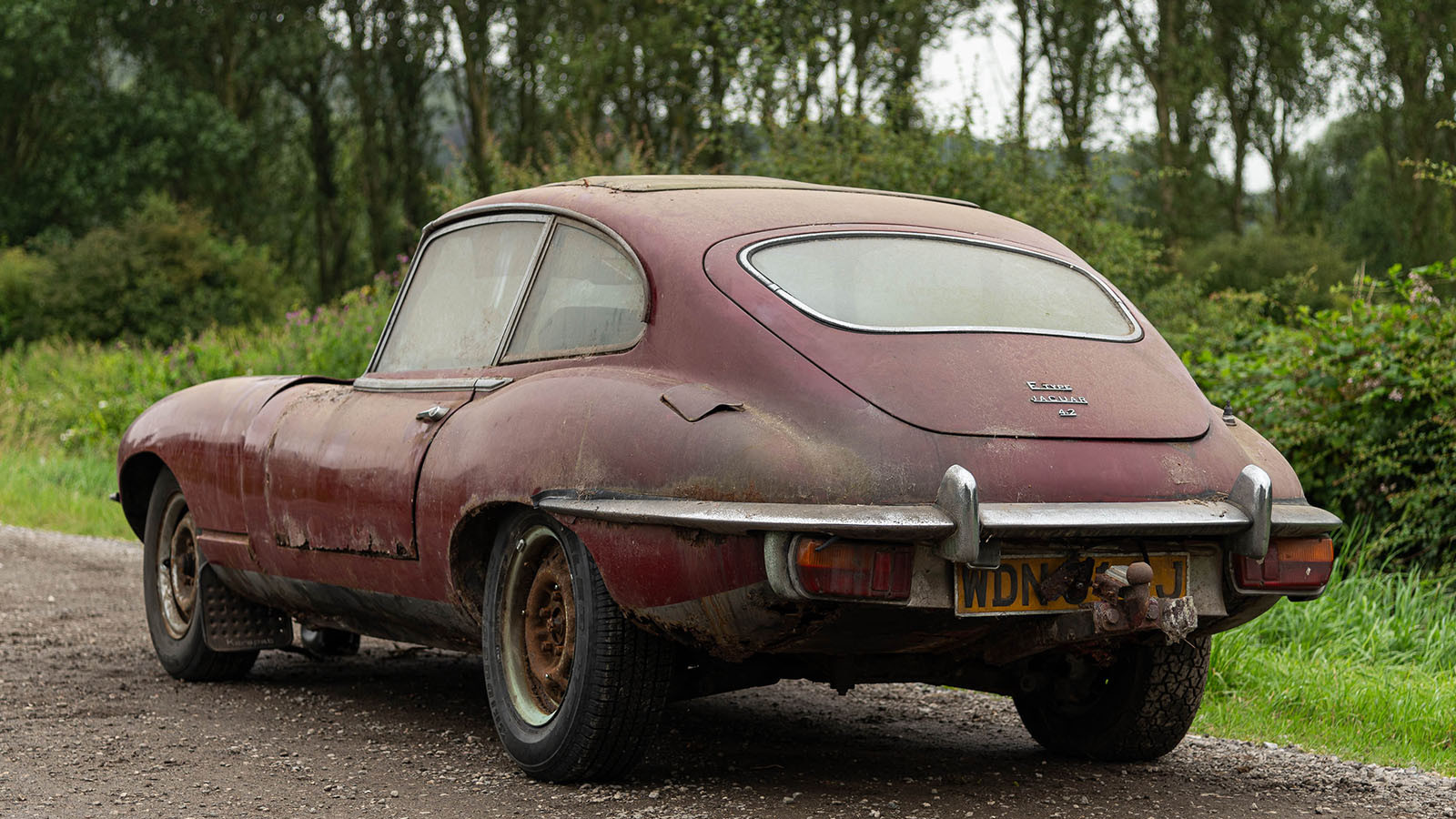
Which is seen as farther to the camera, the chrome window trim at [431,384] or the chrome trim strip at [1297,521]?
the chrome window trim at [431,384]

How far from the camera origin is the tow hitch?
3588 millimetres

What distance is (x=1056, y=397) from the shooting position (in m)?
3.73

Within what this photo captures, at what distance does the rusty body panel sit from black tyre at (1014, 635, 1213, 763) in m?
0.62

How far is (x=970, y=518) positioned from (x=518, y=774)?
161 cm

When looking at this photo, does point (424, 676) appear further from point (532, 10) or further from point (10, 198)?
point (10, 198)

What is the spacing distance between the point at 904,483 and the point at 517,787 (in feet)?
4.60

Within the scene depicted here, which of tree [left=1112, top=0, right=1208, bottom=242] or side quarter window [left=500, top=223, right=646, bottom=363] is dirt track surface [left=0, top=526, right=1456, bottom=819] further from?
tree [left=1112, top=0, right=1208, bottom=242]

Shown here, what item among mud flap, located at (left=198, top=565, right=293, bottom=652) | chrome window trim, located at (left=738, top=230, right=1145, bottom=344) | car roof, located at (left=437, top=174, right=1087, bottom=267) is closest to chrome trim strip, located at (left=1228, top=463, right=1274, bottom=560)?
chrome window trim, located at (left=738, top=230, right=1145, bottom=344)

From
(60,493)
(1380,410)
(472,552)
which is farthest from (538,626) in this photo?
(60,493)

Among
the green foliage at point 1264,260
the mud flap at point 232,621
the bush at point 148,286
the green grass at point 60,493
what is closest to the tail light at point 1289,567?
the mud flap at point 232,621

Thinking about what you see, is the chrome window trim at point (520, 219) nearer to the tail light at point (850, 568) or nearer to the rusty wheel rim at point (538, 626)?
the rusty wheel rim at point (538, 626)

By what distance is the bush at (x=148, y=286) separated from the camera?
25000 millimetres

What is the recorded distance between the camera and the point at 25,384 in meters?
20.1

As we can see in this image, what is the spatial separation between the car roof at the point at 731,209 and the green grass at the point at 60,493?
25.5 feet
